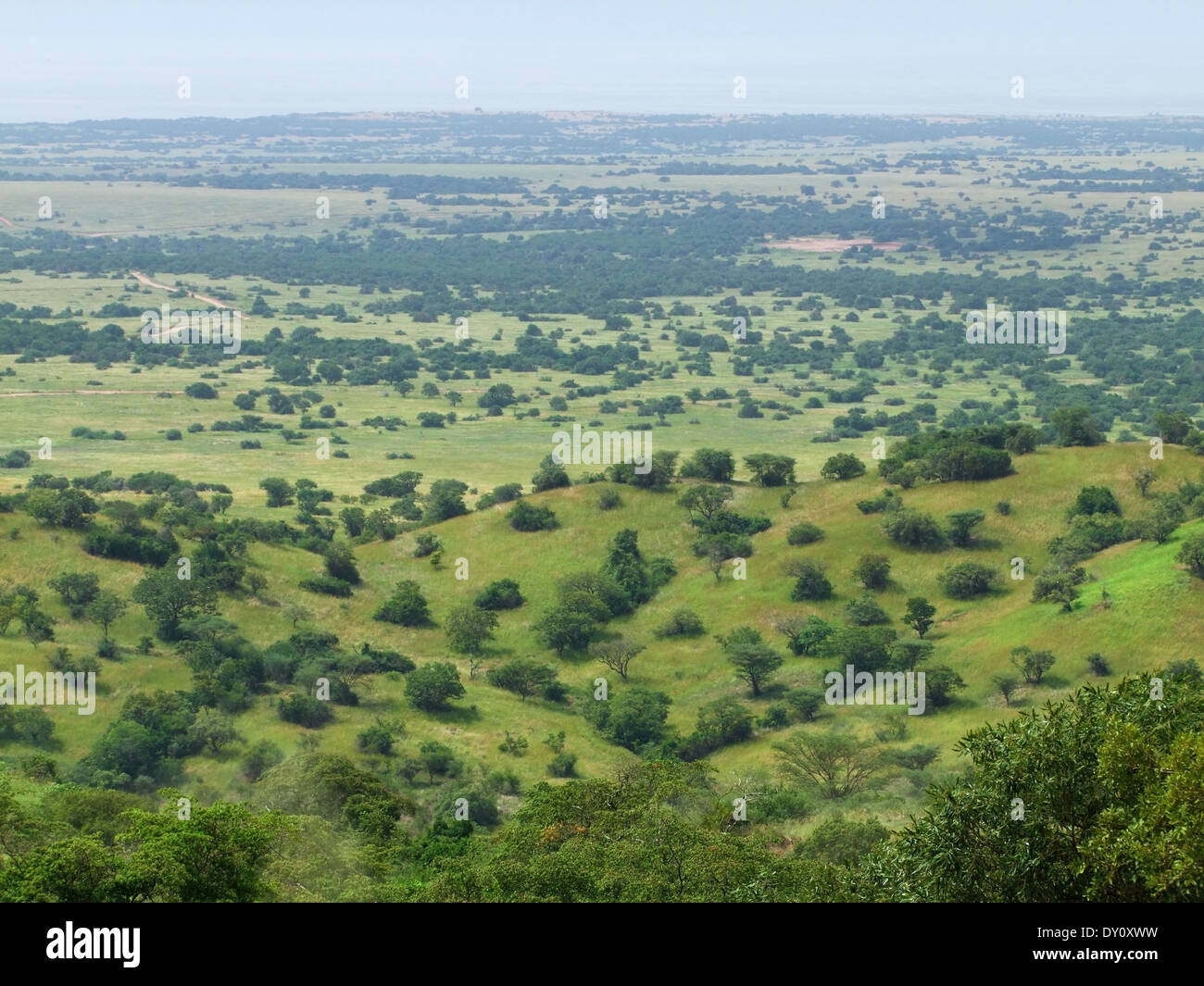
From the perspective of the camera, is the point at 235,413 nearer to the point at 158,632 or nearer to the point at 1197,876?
the point at 158,632

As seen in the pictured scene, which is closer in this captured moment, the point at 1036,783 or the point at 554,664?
the point at 1036,783

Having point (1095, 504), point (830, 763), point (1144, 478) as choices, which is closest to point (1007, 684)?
point (830, 763)

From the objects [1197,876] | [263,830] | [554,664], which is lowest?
[554,664]

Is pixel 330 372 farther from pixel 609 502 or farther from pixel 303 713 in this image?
pixel 303 713

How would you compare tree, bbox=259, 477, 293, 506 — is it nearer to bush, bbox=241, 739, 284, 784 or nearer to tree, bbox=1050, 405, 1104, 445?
bush, bbox=241, 739, 284, 784

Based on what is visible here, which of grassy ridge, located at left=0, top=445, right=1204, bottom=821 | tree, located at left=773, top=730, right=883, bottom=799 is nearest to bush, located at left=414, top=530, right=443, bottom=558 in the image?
grassy ridge, located at left=0, top=445, right=1204, bottom=821
